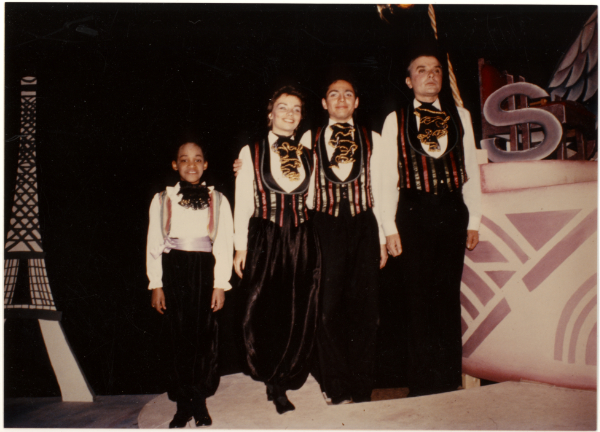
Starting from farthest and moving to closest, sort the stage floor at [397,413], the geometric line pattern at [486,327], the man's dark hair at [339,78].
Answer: the man's dark hair at [339,78] < the geometric line pattern at [486,327] < the stage floor at [397,413]

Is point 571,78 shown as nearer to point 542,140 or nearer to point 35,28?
point 542,140

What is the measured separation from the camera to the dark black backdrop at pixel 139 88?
2.38 metres

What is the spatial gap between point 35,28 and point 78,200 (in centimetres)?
99

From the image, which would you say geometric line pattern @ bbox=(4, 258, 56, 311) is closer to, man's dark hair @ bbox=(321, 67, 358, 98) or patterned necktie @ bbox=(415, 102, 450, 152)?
man's dark hair @ bbox=(321, 67, 358, 98)

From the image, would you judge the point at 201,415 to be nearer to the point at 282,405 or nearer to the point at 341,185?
the point at 282,405

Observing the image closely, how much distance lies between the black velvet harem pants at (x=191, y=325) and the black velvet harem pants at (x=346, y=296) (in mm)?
584

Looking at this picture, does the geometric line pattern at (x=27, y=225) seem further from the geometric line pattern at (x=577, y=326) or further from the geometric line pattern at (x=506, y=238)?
the geometric line pattern at (x=577, y=326)

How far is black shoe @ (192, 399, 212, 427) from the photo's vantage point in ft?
7.13

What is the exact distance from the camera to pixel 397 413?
2.19 metres

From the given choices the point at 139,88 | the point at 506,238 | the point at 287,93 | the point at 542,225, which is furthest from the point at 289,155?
the point at 542,225

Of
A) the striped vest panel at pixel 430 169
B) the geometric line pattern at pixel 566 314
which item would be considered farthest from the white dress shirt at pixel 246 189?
the geometric line pattern at pixel 566 314

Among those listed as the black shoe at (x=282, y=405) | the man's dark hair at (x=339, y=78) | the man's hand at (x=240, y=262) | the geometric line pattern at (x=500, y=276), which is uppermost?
the man's dark hair at (x=339, y=78)

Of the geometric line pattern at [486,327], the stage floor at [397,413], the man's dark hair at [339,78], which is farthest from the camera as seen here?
the man's dark hair at [339,78]

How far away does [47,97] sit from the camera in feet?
7.97
